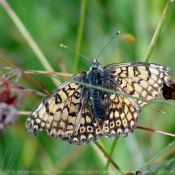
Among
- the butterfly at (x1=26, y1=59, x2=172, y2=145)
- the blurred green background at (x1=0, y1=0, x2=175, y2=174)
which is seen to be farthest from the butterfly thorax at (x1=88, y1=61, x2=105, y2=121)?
the blurred green background at (x1=0, y1=0, x2=175, y2=174)

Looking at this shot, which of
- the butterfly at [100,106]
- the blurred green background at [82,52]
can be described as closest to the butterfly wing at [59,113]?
the butterfly at [100,106]

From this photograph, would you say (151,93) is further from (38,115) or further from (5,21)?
(5,21)

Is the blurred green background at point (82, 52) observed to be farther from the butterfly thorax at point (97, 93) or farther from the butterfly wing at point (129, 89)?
the butterfly wing at point (129, 89)

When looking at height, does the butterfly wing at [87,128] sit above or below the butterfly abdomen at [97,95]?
below

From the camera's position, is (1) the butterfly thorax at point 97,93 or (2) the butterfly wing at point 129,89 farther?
(1) the butterfly thorax at point 97,93

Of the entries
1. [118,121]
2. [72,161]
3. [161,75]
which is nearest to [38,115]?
[118,121]

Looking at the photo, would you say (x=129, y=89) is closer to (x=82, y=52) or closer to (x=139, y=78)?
(x=139, y=78)

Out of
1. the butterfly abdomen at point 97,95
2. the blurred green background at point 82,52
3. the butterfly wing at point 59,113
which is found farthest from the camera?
the blurred green background at point 82,52

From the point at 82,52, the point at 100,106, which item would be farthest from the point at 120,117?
the point at 82,52
